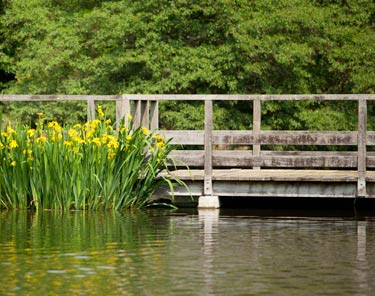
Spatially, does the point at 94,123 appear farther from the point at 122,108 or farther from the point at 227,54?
the point at 227,54

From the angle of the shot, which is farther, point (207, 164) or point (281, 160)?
point (207, 164)

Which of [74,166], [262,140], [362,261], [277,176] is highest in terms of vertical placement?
[262,140]

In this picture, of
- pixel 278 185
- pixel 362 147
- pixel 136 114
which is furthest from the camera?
pixel 136 114

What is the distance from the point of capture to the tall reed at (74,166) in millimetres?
17969

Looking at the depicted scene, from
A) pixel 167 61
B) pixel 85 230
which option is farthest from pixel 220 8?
pixel 85 230

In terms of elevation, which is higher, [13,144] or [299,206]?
[13,144]

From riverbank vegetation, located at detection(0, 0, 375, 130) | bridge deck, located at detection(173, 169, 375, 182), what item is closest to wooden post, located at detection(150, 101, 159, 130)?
bridge deck, located at detection(173, 169, 375, 182)

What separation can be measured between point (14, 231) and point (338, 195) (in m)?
5.71

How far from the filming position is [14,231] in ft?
50.0

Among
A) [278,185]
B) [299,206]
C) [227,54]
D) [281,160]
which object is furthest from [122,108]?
[227,54]

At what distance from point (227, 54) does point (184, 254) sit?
17239 mm

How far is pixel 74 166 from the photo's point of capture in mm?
17812

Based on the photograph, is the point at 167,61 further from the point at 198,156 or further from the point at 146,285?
the point at 146,285

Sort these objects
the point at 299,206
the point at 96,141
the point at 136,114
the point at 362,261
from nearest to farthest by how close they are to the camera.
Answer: the point at 362,261, the point at 96,141, the point at 136,114, the point at 299,206
